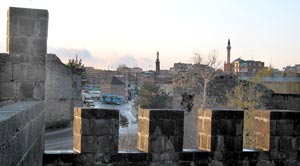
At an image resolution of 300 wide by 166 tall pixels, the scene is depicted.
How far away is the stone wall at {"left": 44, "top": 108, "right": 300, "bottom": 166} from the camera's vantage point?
226 inches

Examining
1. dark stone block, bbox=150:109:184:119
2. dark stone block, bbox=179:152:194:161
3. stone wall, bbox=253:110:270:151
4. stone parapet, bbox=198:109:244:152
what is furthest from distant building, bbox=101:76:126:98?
dark stone block, bbox=150:109:184:119

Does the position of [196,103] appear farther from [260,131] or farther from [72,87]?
[260,131]

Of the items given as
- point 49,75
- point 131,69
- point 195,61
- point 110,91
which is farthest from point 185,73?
point 131,69

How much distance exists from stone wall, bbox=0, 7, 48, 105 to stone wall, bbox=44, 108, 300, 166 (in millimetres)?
777

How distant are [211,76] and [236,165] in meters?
28.9

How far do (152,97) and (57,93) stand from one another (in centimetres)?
1905

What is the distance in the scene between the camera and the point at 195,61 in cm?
3731

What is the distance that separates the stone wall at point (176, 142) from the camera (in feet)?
18.9

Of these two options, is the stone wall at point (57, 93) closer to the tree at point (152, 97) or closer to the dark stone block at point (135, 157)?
the tree at point (152, 97)

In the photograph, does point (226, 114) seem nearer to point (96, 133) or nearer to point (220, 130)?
point (220, 130)

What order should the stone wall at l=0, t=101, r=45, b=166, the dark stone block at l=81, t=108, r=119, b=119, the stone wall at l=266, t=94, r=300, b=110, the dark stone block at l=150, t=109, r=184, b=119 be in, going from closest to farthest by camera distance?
the stone wall at l=0, t=101, r=45, b=166
the dark stone block at l=81, t=108, r=119, b=119
the dark stone block at l=150, t=109, r=184, b=119
the stone wall at l=266, t=94, r=300, b=110

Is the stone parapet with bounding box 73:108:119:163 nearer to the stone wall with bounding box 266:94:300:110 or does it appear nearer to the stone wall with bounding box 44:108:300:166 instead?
the stone wall with bounding box 44:108:300:166

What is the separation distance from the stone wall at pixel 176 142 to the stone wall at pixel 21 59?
2.55 ft

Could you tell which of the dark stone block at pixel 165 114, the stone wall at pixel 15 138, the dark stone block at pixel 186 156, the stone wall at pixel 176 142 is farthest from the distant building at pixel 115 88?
the stone wall at pixel 15 138
